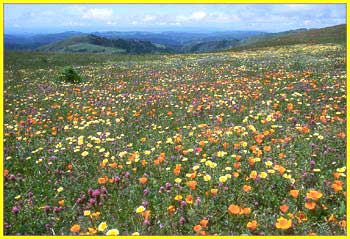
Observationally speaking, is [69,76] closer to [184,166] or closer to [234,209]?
[184,166]

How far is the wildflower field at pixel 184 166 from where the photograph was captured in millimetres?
5816

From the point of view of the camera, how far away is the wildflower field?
582 centimetres

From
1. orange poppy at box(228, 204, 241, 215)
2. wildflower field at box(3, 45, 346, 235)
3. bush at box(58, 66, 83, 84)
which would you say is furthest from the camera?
bush at box(58, 66, 83, 84)

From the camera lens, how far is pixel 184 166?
7.85 metres

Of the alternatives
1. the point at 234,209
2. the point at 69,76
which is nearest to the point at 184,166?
the point at 234,209

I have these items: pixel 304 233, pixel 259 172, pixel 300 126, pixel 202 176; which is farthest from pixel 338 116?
pixel 304 233

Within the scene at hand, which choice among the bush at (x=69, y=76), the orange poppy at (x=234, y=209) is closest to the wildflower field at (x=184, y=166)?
the orange poppy at (x=234, y=209)

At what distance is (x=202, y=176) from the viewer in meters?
7.24

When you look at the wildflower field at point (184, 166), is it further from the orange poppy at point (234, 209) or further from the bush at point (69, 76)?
the bush at point (69, 76)

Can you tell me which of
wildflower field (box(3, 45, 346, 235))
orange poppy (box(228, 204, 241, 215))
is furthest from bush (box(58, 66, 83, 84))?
orange poppy (box(228, 204, 241, 215))

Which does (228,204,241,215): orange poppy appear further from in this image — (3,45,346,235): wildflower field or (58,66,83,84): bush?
(58,66,83,84): bush

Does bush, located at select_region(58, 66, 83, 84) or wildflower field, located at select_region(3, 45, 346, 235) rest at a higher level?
bush, located at select_region(58, 66, 83, 84)

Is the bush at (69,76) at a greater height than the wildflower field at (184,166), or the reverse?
the bush at (69,76)

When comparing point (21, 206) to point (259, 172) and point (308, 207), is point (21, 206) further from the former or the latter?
point (308, 207)
